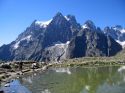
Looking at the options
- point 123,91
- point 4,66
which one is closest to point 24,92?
point 123,91

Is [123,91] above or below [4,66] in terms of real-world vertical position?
below

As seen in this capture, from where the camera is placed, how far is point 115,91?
72750 millimetres

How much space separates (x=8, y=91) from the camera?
75.6 meters

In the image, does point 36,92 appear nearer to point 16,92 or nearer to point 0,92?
point 16,92

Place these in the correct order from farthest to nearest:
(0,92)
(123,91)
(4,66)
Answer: (4,66) → (123,91) → (0,92)

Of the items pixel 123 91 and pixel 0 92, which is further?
pixel 123 91

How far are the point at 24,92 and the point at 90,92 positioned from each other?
1662cm

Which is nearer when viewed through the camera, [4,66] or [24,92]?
[24,92]

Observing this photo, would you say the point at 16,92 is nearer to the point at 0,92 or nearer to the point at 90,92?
the point at 0,92

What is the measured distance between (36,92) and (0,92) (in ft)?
36.9

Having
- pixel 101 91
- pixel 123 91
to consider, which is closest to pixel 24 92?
pixel 101 91

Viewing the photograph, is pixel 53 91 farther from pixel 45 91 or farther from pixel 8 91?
pixel 8 91

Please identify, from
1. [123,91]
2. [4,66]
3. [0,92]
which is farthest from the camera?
[4,66]

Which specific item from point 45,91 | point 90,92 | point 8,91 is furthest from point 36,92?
point 90,92
